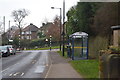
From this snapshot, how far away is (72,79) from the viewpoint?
14.4m

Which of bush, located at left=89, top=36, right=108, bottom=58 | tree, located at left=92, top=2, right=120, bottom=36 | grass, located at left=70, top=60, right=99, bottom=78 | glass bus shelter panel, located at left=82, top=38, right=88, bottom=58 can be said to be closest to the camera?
grass, located at left=70, top=60, right=99, bottom=78

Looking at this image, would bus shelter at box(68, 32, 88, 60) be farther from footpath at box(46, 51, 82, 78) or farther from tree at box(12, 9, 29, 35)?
tree at box(12, 9, 29, 35)

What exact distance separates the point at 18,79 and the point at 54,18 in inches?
3853

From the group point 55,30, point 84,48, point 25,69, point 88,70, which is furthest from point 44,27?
point 88,70

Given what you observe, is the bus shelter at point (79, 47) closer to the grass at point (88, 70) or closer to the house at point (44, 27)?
the grass at point (88, 70)

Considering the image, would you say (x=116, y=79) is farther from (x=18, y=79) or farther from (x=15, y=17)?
(x=15, y=17)

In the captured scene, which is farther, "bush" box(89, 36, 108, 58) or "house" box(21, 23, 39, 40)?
"house" box(21, 23, 39, 40)

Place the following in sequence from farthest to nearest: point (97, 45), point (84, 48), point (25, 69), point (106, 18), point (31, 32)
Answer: point (31, 32) < point (106, 18) < point (84, 48) < point (97, 45) < point (25, 69)

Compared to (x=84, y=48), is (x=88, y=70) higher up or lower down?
lower down

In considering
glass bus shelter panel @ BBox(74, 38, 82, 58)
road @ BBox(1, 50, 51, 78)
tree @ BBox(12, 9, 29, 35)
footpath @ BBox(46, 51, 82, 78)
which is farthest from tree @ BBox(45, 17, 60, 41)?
footpath @ BBox(46, 51, 82, 78)

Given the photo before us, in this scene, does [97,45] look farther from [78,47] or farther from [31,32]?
[31,32]

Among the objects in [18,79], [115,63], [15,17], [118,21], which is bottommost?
[18,79]

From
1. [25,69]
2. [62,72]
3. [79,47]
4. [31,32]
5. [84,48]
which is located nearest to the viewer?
[62,72]

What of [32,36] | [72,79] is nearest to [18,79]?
[72,79]
